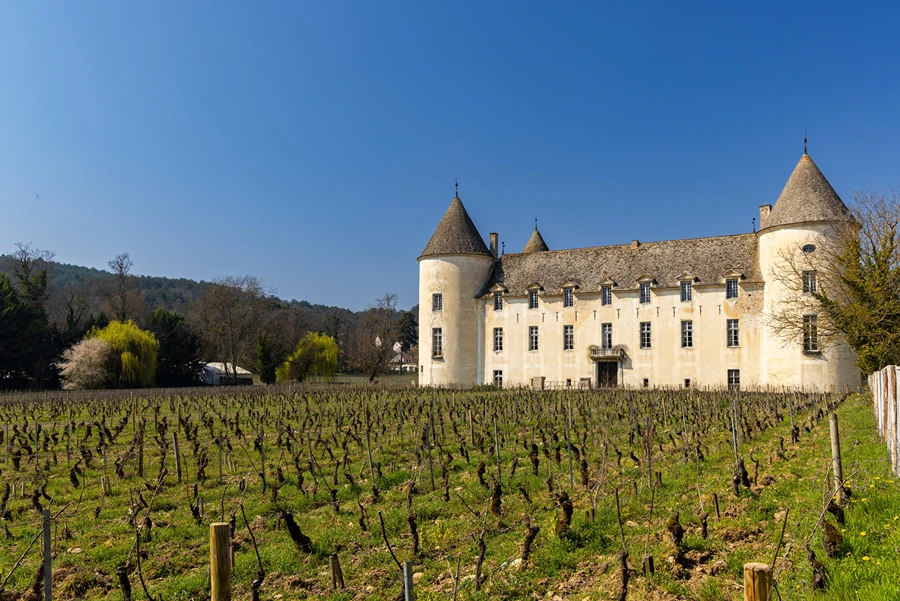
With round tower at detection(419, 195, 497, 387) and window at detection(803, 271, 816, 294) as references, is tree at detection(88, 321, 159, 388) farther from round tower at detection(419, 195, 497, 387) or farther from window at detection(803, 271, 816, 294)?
window at detection(803, 271, 816, 294)

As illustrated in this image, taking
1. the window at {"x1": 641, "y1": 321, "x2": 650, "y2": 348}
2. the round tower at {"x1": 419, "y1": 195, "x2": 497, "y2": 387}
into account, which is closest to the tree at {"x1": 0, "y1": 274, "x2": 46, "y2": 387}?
the round tower at {"x1": 419, "y1": 195, "x2": 497, "y2": 387}

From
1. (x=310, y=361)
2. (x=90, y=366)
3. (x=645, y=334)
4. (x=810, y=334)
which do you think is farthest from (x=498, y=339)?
(x=90, y=366)

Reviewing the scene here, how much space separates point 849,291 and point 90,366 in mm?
46109

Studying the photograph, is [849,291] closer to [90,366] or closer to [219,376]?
[90,366]

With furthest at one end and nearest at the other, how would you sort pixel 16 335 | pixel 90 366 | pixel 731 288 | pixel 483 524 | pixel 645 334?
1. pixel 16 335
2. pixel 90 366
3. pixel 645 334
4. pixel 731 288
5. pixel 483 524

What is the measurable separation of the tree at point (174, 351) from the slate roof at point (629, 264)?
27.3 metres

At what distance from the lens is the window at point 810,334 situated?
31719 mm

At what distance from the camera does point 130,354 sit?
47.0 meters

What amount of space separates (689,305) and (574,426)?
21.7 metres

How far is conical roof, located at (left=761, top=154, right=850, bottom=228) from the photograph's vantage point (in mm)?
32438

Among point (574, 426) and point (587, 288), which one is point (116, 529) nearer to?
point (574, 426)

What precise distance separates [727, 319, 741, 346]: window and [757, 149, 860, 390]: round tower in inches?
54.6

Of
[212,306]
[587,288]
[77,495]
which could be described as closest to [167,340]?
[212,306]

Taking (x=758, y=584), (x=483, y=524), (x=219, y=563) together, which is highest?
(x=758, y=584)
